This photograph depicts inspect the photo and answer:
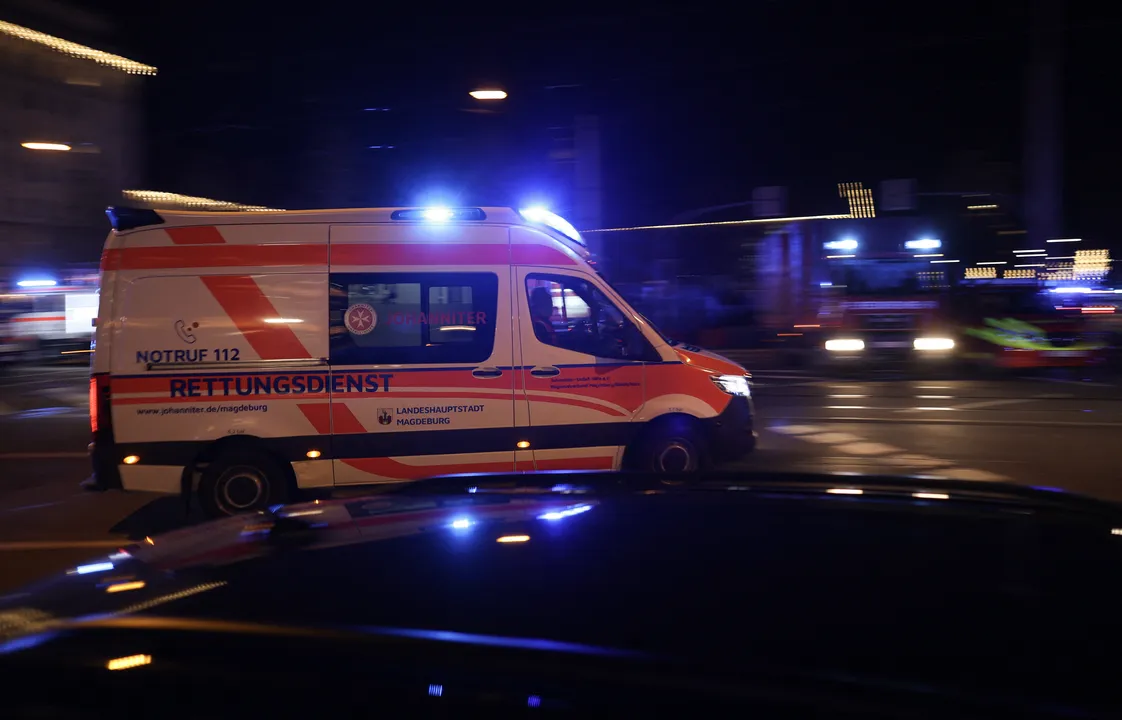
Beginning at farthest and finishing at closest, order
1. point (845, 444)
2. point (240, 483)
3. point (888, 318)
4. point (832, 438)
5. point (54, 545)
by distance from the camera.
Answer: point (888, 318) → point (832, 438) → point (845, 444) → point (240, 483) → point (54, 545)

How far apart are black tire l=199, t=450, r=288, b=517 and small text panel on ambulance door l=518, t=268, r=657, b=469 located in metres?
2.13

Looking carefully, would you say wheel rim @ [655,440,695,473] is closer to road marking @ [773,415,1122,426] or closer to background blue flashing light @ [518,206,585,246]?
background blue flashing light @ [518,206,585,246]

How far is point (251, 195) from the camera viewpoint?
3531 cm

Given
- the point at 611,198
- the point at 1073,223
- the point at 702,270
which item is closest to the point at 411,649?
the point at 702,270

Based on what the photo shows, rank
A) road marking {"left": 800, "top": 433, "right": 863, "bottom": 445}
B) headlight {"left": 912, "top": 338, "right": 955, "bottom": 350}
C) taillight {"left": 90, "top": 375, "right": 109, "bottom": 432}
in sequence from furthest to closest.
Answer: headlight {"left": 912, "top": 338, "right": 955, "bottom": 350}, road marking {"left": 800, "top": 433, "right": 863, "bottom": 445}, taillight {"left": 90, "top": 375, "right": 109, "bottom": 432}

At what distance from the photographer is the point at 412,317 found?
7262 millimetres

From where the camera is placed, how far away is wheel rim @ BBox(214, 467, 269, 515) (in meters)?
7.12

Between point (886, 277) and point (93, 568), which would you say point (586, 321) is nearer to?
point (93, 568)

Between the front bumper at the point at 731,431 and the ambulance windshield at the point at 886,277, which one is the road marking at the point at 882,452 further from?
the ambulance windshield at the point at 886,277

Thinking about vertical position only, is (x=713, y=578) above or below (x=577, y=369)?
below

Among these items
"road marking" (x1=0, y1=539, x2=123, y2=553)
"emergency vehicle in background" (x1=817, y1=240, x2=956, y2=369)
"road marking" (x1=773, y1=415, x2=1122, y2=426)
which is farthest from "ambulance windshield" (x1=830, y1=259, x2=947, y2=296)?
"road marking" (x1=0, y1=539, x2=123, y2=553)

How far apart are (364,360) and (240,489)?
56.3 inches

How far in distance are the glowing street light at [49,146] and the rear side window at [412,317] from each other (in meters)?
33.2

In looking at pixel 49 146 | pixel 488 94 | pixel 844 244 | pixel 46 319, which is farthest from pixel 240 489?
pixel 49 146
